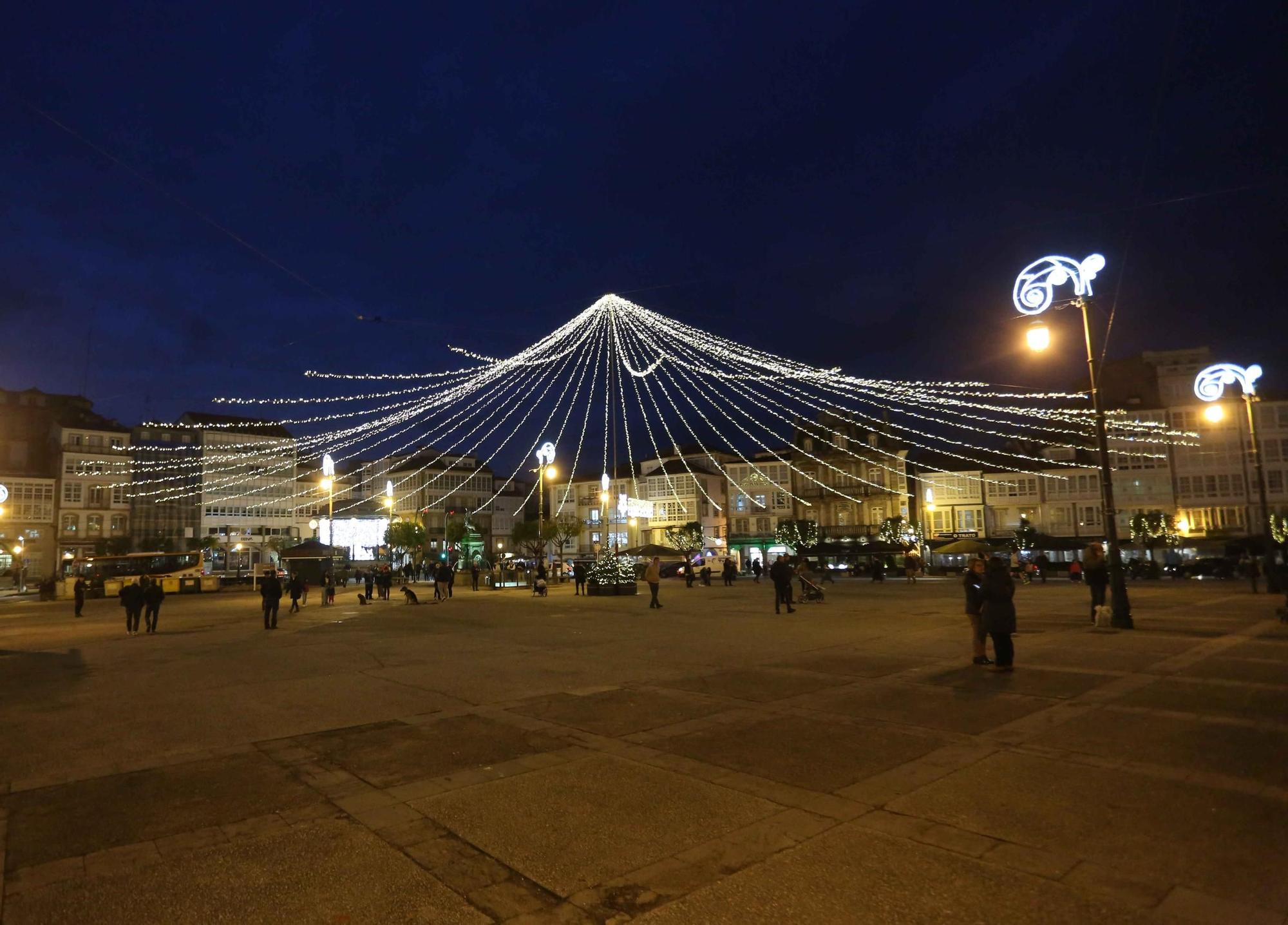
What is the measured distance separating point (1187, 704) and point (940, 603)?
15.2 metres

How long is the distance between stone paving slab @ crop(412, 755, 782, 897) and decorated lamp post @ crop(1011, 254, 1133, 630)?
40.0 ft

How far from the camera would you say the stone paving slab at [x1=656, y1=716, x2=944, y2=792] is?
593 cm

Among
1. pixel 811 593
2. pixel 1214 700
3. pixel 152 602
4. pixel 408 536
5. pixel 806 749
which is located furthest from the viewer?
pixel 408 536

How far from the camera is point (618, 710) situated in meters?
8.45

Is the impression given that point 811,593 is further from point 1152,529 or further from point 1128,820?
point 1152,529

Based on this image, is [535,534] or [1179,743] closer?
[1179,743]

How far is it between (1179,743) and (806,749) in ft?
10.1

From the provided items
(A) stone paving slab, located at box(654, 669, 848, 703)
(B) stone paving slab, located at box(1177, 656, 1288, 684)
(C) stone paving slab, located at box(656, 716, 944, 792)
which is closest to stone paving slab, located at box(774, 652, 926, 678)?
(A) stone paving slab, located at box(654, 669, 848, 703)

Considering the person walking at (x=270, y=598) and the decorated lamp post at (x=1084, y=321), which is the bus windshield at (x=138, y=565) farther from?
the decorated lamp post at (x=1084, y=321)

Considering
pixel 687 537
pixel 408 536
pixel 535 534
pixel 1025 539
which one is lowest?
pixel 1025 539

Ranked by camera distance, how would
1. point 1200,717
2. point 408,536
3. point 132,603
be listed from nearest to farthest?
point 1200,717 → point 132,603 → point 408,536

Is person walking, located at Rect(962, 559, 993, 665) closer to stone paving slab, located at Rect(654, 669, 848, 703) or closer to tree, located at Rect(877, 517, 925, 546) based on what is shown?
stone paving slab, located at Rect(654, 669, 848, 703)

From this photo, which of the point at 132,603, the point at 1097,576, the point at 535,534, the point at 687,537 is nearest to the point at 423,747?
the point at 1097,576

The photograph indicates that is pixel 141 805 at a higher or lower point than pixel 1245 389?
lower
